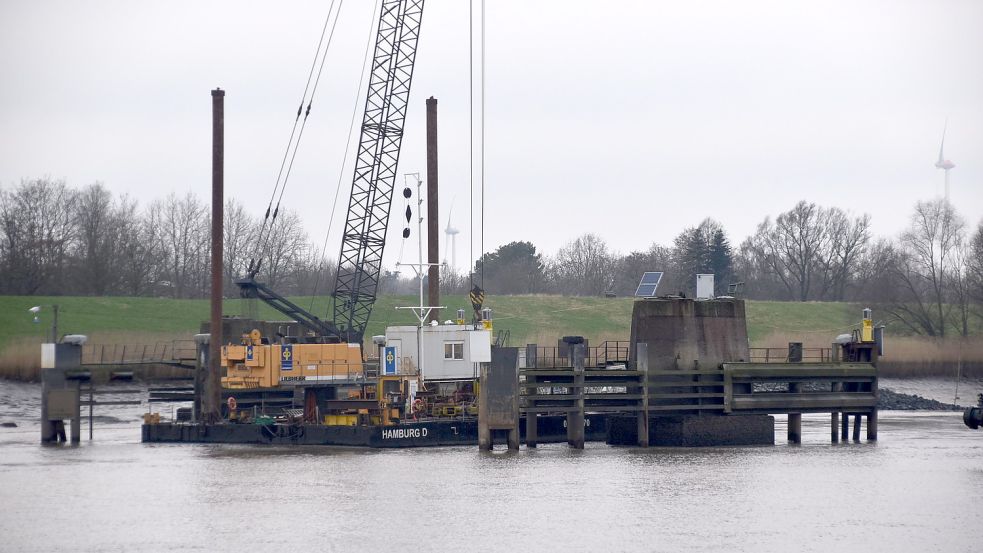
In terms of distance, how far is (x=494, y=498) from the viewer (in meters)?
35.7

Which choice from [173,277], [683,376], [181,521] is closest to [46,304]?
[173,277]

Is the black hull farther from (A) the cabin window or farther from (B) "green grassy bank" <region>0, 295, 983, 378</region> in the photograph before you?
(B) "green grassy bank" <region>0, 295, 983, 378</region>

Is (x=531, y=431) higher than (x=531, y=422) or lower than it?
lower

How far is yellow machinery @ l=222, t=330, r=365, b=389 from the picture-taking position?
2025 inches

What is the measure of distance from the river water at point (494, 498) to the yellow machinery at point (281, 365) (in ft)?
9.90

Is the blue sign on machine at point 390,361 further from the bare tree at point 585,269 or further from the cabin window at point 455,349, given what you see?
the bare tree at point 585,269

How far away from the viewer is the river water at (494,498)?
99.7 ft

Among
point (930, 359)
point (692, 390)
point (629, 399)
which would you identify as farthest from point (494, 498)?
point (930, 359)

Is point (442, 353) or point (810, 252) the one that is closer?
point (442, 353)

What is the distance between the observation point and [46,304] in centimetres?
8675

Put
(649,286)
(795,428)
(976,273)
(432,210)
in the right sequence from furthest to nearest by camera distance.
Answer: (976,273) < (432,210) < (649,286) < (795,428)

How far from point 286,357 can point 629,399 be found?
43.3 ft

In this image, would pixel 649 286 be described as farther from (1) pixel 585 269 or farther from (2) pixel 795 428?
(1) pixel 585 269

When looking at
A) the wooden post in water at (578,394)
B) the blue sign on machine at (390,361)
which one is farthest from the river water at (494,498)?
the blue sign on machine at (390,361)
